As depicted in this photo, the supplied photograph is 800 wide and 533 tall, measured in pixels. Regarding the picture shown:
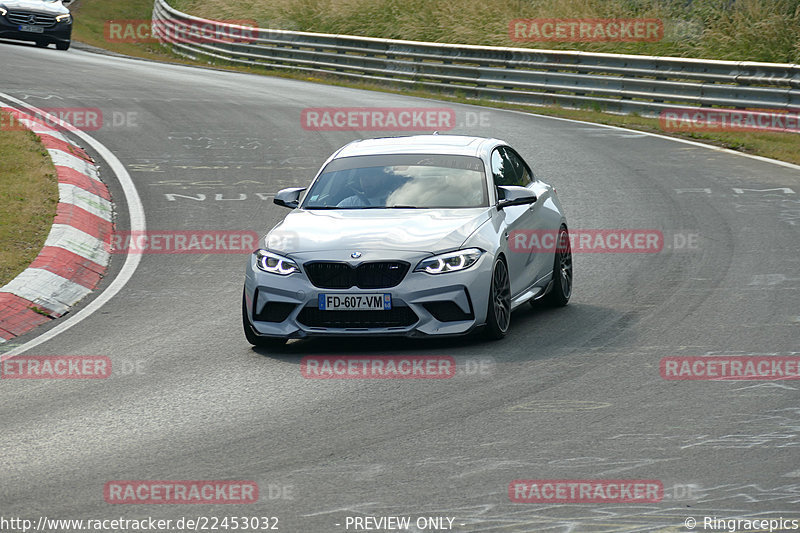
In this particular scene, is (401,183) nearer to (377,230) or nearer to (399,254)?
(377,230)

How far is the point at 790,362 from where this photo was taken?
852 centimetres

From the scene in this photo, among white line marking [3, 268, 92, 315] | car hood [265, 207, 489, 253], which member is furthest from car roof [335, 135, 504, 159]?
white line marking [3, 268, 92, 315]

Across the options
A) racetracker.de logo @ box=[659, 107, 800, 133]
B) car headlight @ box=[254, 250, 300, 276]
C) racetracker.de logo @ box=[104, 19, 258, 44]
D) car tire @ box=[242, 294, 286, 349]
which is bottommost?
racetracker.de logo @ box=[104, 19, 258, 44]

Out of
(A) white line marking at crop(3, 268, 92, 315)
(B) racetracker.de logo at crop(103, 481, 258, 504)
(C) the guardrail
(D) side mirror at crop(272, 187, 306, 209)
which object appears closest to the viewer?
(B) racetracker.de logo at crop(103, 481, 258, 504)

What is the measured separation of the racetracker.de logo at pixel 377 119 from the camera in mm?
22438

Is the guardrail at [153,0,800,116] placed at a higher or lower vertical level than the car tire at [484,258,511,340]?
lower

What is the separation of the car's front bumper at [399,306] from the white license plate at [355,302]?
0.03m

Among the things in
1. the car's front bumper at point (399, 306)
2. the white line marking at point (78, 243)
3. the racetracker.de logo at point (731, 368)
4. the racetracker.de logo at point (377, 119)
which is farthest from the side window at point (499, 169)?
the racetracker.de logo at point (377, 119)

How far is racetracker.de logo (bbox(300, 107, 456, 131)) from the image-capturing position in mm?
22438

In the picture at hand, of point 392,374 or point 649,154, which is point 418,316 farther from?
point 649,154

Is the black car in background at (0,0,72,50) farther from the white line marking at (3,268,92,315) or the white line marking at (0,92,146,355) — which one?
the white line marking at (3,268,92,315)

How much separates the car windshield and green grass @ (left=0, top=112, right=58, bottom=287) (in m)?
3.32

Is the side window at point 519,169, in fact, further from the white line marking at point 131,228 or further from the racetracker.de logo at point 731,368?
the white line marking at point 131,228

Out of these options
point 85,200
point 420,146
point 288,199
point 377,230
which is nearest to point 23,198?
point 85,200
